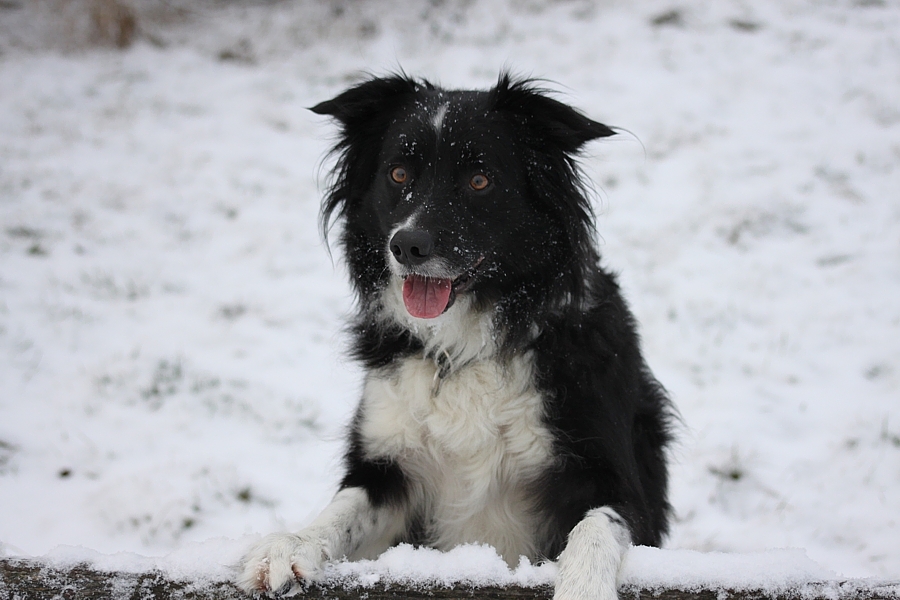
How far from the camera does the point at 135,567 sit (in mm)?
1920

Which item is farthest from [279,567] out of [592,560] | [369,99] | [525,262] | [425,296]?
[369,99]

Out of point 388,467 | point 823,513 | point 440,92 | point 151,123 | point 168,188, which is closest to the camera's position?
point 388,467

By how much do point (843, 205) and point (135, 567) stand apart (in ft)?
22.2

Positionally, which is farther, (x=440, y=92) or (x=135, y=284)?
(x=135, y=284)

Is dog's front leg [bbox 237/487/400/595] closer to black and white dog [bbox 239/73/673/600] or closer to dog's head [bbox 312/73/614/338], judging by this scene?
black and white dog [bbox 239/73/673/600]

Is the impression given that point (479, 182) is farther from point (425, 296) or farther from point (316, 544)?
point (316, 544)

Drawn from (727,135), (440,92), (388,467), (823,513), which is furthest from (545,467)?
(727,135)

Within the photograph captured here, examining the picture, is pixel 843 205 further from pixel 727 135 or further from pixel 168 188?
pixel 168 188

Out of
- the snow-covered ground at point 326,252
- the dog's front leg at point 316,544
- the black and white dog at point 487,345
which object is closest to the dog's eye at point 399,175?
the black and white dog at point 487,345

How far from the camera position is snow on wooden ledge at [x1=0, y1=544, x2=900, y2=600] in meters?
1.86

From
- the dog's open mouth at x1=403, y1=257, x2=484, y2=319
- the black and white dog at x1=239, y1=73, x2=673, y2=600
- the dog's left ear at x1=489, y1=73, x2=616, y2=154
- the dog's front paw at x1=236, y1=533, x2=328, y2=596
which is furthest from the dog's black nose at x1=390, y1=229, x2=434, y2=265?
the dog's front paw at x1=236, y1=533, x2=328, y2=596

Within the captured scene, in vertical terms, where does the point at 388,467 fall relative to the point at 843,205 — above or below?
below

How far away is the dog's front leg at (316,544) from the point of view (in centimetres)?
202

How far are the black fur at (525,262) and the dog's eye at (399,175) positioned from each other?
34 mm
